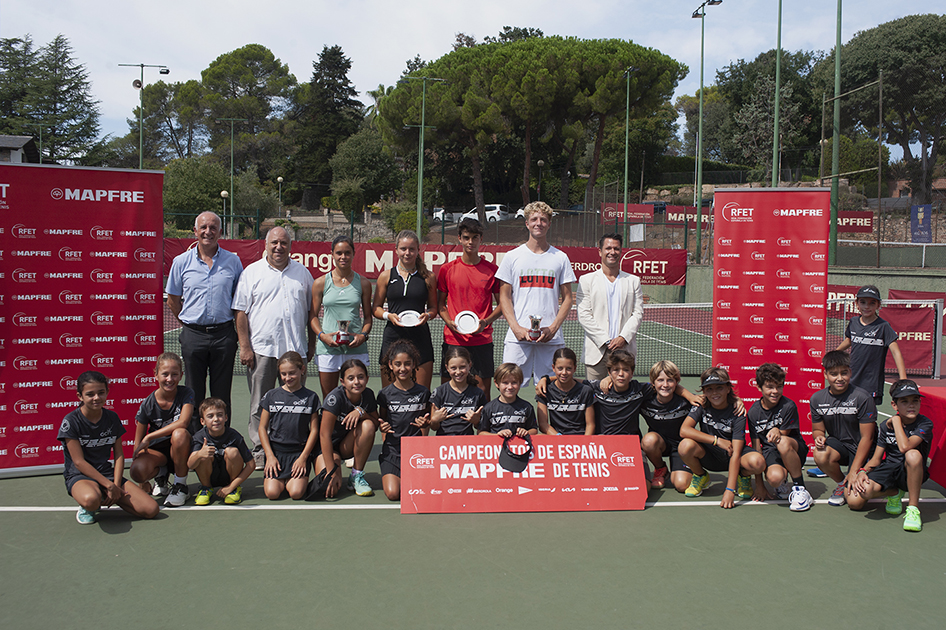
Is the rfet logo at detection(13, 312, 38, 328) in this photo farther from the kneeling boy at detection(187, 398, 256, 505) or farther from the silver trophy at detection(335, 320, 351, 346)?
the silver trophy at detection(335, 320, 351, 346)

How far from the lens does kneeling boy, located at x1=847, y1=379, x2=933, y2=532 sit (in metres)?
4.61

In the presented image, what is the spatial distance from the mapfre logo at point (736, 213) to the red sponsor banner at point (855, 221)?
32.2 metres

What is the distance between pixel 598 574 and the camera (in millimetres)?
3670

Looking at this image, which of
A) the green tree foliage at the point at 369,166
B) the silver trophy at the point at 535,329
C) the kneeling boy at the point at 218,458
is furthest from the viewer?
the green tree foliage at the point at 369,166

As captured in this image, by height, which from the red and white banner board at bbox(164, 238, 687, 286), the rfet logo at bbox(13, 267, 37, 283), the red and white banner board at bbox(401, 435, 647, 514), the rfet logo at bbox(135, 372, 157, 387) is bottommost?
the red and white banner board at bbox(401, 435, 647, 514)

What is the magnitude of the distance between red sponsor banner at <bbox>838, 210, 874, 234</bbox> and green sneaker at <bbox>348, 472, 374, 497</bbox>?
34937mm

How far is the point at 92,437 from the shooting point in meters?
4.54

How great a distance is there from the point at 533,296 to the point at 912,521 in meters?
2.92

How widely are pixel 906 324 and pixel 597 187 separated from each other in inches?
1550

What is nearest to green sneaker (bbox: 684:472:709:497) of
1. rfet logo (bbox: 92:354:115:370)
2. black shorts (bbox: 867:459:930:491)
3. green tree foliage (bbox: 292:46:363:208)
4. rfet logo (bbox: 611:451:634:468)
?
rfet logo (bbox: 611:451:634:468)

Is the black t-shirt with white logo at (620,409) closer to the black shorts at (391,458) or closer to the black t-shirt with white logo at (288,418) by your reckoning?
the black shorts at (391,458)

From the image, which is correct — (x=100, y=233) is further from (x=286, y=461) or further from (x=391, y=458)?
(x=391, y=458)

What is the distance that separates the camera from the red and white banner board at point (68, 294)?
5.38 m

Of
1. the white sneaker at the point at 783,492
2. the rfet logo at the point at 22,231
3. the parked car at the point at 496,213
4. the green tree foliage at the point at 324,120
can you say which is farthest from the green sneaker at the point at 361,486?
the green tree foliage at the point at 324,120
